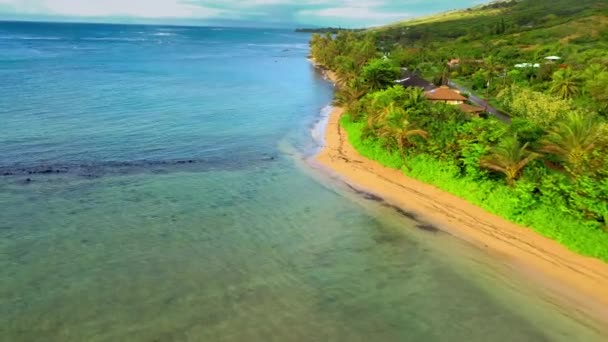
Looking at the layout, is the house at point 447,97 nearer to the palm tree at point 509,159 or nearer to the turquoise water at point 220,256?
the turquoise water at point 220,256

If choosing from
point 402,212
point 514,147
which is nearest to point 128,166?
point 402,212

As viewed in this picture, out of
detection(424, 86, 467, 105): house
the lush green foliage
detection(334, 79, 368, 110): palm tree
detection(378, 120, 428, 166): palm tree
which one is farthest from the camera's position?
detection(334, 79, 368, 110): palm tree

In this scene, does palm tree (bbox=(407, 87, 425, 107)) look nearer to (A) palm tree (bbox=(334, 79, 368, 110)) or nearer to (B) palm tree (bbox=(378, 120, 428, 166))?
(B) palm tree (bbox=(378, 120, 428, 166))

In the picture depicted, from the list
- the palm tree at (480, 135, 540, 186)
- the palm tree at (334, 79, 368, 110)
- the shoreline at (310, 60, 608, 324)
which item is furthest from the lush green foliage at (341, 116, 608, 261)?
the palm tree at (334, 79, 368, 110)

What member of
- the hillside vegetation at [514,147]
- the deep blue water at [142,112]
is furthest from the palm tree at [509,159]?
the deep blue water at [142,112]

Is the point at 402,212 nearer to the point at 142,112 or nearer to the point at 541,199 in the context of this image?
the point at 541,199
